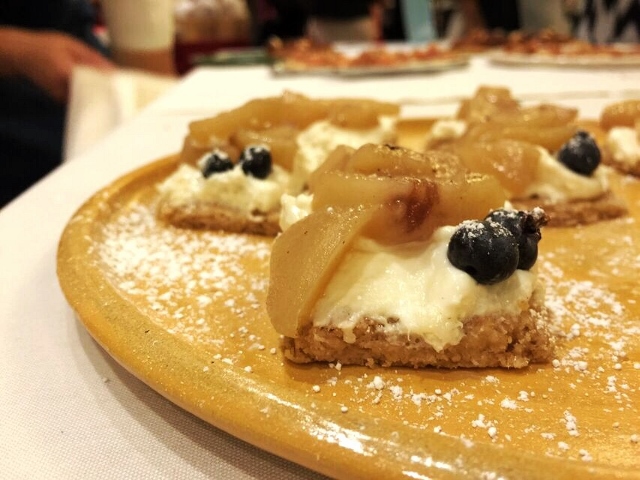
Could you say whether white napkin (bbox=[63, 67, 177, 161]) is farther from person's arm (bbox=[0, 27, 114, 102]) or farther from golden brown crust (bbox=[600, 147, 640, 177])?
golden brown crust (bbox=[600, 147, 640, 177])

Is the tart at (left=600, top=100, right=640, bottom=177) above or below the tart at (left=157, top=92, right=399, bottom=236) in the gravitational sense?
below

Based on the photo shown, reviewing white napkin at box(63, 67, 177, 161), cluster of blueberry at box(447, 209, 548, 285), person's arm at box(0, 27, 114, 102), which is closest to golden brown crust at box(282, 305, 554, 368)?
cluster of blueberry at box(447, 209, 548, 285)

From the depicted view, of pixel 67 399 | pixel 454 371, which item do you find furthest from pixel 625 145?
pixel 67 399

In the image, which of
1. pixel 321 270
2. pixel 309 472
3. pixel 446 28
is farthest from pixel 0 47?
pixel 446 28

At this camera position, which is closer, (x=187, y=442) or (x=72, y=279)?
(x=187, y=442)

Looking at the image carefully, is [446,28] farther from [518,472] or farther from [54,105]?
[518,472]

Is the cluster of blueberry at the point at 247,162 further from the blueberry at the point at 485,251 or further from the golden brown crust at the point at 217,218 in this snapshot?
the blueberry at the point at 485,251
